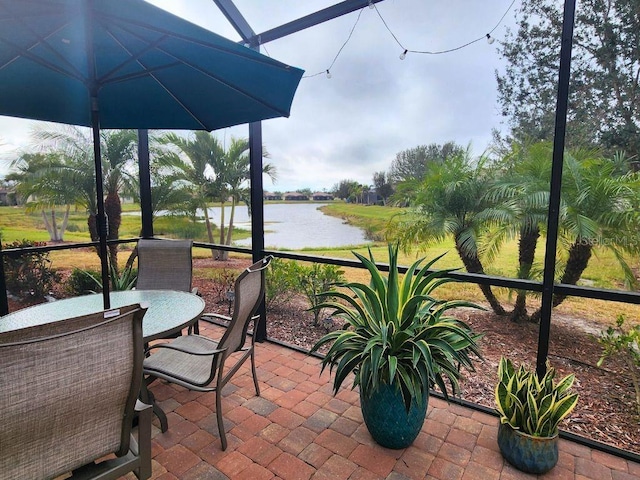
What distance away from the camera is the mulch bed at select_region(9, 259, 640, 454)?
2279 mm

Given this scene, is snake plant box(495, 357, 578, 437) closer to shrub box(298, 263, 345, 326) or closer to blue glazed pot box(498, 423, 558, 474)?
blue glazed pot box(498, 423, 558, 474)

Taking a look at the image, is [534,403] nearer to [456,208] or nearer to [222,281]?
[456,208]

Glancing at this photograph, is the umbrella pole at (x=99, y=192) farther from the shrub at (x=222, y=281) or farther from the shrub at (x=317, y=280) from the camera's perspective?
the shrub at (x=222, y=281)

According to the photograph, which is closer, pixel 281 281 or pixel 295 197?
pixel 295 197

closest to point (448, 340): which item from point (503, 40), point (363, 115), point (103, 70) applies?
point (503, 40)

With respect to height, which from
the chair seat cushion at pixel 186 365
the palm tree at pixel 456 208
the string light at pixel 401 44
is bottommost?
the chair seat cushion at pixel 186 365

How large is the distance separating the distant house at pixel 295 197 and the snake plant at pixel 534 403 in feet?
9.08

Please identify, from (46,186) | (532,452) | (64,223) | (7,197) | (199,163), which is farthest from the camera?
(199,163)

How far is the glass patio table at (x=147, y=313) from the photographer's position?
2.02 meters

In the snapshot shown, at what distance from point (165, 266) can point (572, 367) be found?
11.9ft

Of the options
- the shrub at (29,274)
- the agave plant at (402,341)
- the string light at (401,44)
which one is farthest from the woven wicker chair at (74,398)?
the shrub at (29,274)

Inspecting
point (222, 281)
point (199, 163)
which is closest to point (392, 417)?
point (222, 281)

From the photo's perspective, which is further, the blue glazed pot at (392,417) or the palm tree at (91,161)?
the palm tree at (91,161)

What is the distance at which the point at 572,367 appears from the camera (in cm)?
277
